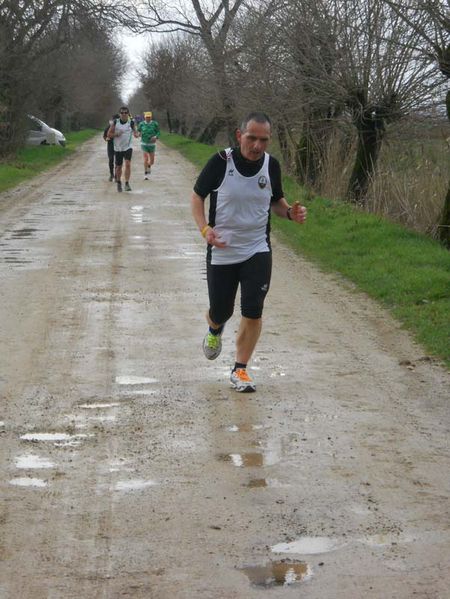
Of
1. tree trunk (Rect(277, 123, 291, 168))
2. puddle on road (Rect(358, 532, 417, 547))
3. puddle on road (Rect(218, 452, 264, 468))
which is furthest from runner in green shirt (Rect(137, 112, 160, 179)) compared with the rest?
puddle on road (Rect(358, 532, 417, 547))

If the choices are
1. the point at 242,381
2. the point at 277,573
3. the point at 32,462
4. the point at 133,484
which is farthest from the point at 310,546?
the point at 242,381

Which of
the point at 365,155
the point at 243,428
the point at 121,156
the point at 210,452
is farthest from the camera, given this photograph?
the point at 121,156

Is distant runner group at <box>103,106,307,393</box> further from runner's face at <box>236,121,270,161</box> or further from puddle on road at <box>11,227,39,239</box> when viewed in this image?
puddle on road at <box>11,227,39,239</box>

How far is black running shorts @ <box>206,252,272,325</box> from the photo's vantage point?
22.8ft

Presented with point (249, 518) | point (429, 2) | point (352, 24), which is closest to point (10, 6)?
point (352, 24)

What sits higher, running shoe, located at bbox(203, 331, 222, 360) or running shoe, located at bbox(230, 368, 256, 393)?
running shoe, located at bbox(203, 331, 222, 360)

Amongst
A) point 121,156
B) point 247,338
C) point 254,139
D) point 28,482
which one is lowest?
point 121,156

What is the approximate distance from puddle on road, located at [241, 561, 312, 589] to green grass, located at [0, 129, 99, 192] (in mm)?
19716

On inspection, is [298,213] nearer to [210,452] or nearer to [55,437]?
[210,452]

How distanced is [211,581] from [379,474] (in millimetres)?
1522

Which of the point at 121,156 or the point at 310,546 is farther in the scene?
the point at 121,156

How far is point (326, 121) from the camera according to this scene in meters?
19.9

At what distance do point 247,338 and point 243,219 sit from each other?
84 centimetres

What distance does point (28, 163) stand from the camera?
106 ft
